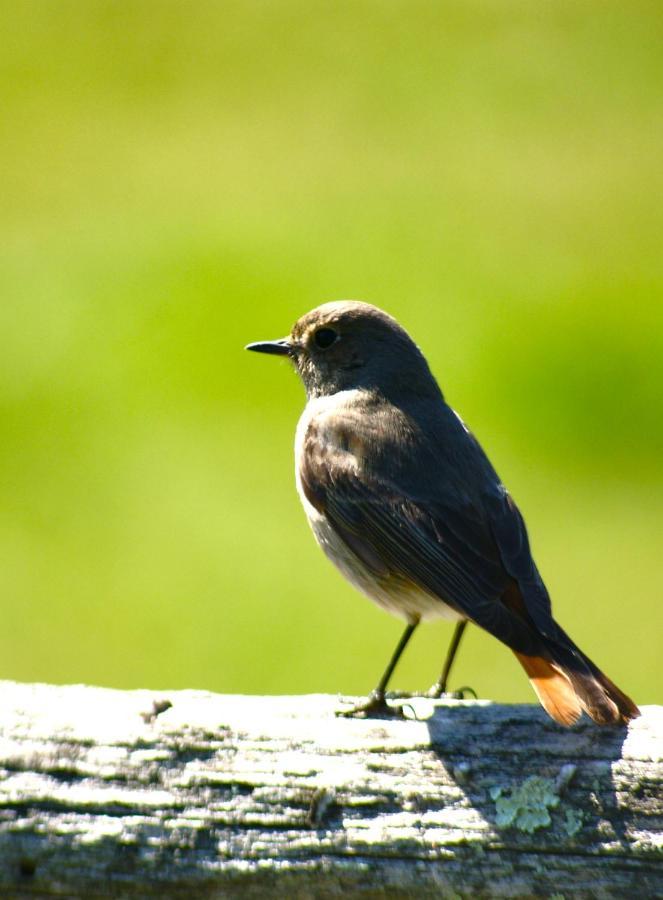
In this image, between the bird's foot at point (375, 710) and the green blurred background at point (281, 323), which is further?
the green blurred background at point (281, 323)

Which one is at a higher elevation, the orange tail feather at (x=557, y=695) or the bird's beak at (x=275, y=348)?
the bird's beak at (x=275, y=348)

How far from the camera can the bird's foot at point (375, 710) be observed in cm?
371

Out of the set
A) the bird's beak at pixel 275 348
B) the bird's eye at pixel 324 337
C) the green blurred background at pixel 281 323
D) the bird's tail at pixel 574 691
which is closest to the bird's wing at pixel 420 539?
the bird's tail at pixel 574 691

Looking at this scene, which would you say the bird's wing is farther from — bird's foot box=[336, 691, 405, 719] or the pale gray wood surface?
the pale gray wood surface

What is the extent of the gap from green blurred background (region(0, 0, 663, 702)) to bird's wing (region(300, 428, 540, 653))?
2979 mm

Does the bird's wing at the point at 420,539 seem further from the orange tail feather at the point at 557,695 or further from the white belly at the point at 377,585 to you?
the orange tail feather at the point at 557,695

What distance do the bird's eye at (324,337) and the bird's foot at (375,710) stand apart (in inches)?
67.8

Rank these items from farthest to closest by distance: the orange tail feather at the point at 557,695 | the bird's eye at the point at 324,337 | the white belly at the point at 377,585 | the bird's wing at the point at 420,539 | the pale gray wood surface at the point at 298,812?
the bird's eye at the point at 324,337
the white belly at the point at 377,585
the bird's wing at the point at 420,539
the orange tail feather at the point at 557,695
the pale gray wood surface at the point at 298,812

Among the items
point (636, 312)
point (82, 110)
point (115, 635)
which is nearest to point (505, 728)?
point (115, 635)

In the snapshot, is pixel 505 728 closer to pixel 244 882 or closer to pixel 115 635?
pixel 244 882

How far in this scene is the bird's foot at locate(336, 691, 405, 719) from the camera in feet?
12.2

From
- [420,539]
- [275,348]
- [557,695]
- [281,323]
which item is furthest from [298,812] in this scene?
[281,323]

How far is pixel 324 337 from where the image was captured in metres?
5.54

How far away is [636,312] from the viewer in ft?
37.9
